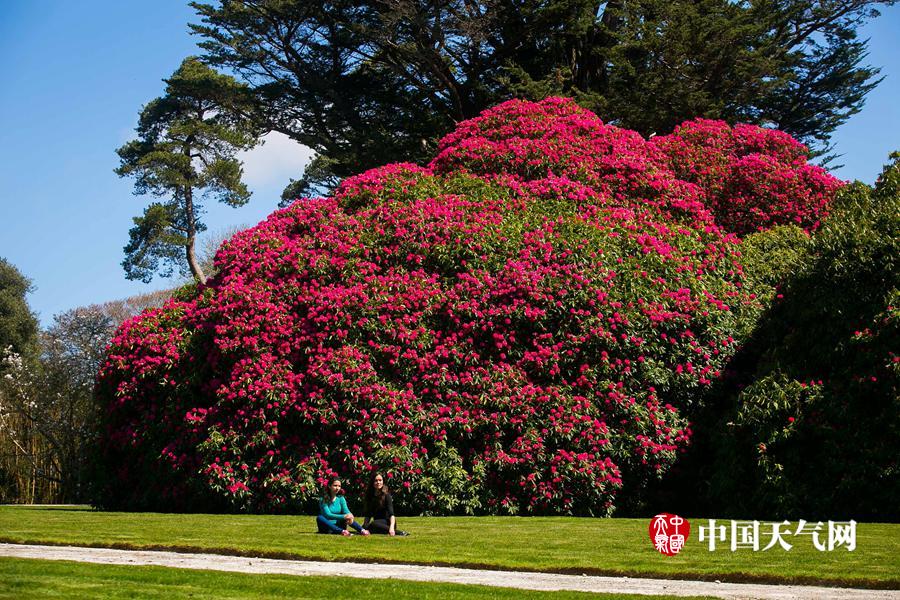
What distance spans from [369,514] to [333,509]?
20.1 inches

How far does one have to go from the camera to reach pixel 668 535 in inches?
427

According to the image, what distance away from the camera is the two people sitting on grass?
1289cm

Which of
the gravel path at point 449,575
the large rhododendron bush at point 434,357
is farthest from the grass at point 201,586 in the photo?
the large rhododendron bush at point 434,357

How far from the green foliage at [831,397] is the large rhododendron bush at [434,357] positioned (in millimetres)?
1391

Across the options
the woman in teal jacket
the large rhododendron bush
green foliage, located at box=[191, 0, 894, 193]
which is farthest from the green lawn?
green foliage, located at box=[191, 0, 894, 193]

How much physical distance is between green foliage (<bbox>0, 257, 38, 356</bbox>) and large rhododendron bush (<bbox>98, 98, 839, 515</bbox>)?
1388 inches

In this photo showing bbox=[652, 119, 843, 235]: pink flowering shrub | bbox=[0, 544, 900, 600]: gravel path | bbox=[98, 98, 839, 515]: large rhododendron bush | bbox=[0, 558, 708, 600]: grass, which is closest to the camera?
bbox=[0, 558, 708, 600]: grass

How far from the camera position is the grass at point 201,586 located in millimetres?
7477

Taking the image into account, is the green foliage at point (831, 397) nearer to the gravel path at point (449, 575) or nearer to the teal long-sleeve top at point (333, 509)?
the teal long-sleeve top at point (333, 509)

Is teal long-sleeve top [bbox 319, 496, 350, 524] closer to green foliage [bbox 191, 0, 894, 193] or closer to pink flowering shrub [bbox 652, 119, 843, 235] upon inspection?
pink flowering shrub [bbox 652, 119, 843, 235]

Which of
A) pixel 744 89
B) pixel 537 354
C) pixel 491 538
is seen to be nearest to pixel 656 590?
pixel 491 538

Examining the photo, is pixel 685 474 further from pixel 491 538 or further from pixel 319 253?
pixel 319 253

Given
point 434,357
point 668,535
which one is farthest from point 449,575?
point 434,357

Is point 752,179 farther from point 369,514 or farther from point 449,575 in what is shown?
point 449,575
